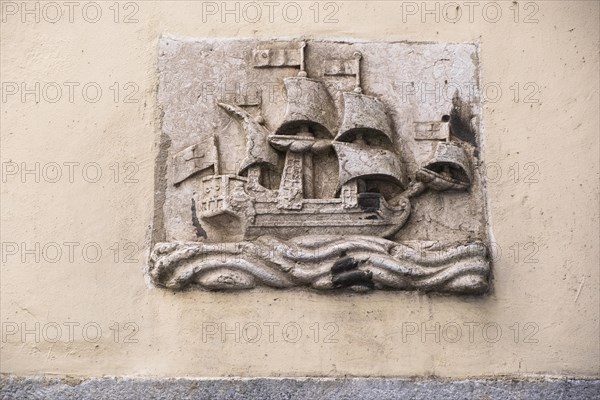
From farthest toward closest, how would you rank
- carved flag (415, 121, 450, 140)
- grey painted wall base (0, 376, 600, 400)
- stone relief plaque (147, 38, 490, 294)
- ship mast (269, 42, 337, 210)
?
carved flag (415, 121, 450, 140) → ship mast (269, 42, 337, 210) → stone relief plaque (147, 38, 490, 294) → grey painted wall base (0, 376, 600, 400)

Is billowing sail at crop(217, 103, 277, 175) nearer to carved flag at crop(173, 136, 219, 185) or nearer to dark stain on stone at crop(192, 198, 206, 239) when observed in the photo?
carved flag at crop(173, 136, 219, 185)

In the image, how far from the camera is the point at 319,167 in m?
4.85

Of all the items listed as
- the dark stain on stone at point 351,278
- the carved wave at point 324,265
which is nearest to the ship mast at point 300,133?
the carved wave at point 324,265

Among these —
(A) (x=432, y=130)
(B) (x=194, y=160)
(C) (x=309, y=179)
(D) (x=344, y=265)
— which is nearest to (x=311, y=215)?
(C) (x=309, y=179)

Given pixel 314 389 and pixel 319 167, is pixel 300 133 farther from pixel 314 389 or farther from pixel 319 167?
pixel 314 389

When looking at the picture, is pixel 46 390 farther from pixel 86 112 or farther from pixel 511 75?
pixel 511 75

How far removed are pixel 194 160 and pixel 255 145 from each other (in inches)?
12.2

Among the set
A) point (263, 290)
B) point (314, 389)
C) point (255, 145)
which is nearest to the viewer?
point (314, 389)

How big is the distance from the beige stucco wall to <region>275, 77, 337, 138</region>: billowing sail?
0.37 metres

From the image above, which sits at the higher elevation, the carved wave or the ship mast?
the ship mast

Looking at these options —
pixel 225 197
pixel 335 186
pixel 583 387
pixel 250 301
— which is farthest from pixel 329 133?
pixel 583 387

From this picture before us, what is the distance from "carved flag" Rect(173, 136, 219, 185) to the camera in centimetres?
480

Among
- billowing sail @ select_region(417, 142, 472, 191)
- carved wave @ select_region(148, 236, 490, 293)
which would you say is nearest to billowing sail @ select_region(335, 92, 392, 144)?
billowing sail @ select_region(417, 142, 472, 191)

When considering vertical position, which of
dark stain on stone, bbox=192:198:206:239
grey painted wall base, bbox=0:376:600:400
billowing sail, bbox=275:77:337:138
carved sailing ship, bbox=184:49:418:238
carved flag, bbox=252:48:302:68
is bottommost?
grey painted wall base, bbox=0:376:600:400
